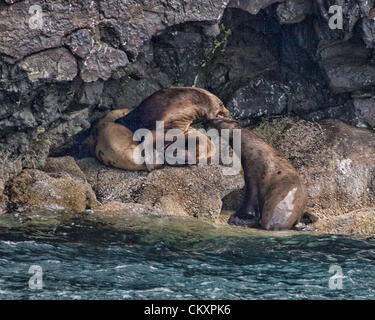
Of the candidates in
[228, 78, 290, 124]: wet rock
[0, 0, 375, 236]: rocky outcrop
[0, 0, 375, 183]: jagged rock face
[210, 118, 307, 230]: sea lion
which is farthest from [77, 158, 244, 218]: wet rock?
[228, 78, 290, 124]: wet rock

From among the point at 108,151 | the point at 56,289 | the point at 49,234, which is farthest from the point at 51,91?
the point at 56,289

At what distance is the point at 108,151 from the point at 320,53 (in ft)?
11.3

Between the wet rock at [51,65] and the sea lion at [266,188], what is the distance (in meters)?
2.76

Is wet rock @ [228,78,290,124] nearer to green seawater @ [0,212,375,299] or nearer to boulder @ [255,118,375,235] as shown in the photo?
boulder @ [255,118,375,235]

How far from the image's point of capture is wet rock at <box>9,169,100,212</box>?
8.47 metres

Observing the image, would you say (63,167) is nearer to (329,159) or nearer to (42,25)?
(42,25)

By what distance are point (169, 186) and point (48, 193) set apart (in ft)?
5.34

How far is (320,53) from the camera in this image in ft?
33.2

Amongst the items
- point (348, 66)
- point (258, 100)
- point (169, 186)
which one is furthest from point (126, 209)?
point (348, 66)

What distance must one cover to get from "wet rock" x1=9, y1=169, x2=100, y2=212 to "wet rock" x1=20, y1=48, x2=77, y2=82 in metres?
1.28

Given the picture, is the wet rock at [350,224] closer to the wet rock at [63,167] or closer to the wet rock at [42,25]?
the wet rock at [63,167]

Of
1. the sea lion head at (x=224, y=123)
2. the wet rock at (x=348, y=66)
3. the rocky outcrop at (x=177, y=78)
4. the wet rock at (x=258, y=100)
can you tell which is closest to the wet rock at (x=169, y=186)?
the rocky outcrop at (x=177, y=78)

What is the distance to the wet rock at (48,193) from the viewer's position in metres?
8.47
